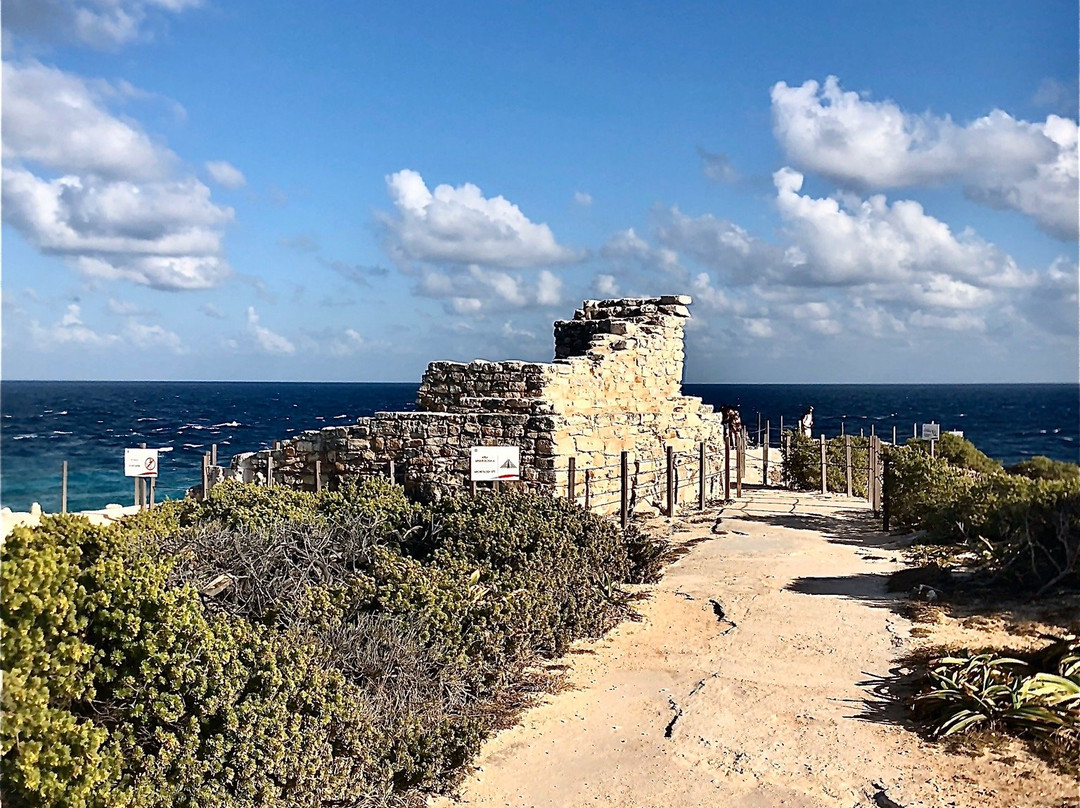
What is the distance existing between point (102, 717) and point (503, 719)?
8.49 ft

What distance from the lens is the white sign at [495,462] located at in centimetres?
1176

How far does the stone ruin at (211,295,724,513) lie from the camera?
13.9m

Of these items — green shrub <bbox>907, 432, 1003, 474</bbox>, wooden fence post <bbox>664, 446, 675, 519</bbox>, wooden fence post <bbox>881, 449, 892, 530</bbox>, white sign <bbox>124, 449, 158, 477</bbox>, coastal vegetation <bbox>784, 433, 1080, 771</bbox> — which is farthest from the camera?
green shrub <bbox>907, 432, 1003, 474</bbox>

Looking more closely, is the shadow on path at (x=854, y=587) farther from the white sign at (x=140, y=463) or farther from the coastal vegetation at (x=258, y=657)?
the white sign at (x=140, y=463)

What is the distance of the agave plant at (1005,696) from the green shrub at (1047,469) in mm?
Result: 4210

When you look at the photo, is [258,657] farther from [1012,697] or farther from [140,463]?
[140,463]

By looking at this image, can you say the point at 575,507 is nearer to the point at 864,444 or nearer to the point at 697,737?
the point at 697,737

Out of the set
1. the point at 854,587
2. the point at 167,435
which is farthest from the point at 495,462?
the point at 167,435

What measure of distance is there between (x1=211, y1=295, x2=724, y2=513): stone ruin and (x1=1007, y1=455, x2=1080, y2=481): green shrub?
19.0 feet

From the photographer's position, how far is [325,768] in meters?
4.28

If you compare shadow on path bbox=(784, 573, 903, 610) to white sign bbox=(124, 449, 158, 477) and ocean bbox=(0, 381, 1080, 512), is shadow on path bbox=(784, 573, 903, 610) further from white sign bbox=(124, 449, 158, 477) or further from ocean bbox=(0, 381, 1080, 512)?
white sign bbox=(124, 449, 158, 477)

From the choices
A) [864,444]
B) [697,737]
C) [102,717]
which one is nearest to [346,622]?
[102,717]

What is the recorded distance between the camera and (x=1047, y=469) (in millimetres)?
12117

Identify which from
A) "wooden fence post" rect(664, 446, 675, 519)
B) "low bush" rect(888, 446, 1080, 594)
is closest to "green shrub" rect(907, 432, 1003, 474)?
"wooden fence post" rect(664, 446, 675, 519)
